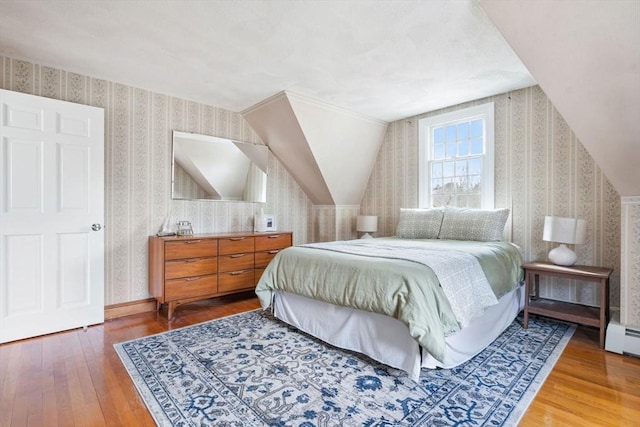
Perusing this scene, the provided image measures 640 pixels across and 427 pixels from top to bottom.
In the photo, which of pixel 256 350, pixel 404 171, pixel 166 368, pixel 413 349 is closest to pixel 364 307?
pixel 413 349

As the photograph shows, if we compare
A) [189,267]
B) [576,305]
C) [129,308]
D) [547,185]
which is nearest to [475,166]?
[547,185]

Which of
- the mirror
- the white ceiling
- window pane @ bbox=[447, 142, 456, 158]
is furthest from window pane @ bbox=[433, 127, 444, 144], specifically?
the mirror

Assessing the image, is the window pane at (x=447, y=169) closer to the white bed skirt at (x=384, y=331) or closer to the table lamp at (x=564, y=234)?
the table lamp at (x=564, y=234)

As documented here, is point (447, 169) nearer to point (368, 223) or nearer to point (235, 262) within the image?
point (368, 223)

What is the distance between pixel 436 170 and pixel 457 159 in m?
0.29

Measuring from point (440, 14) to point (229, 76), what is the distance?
193cm

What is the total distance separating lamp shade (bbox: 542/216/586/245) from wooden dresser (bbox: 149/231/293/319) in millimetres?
2870

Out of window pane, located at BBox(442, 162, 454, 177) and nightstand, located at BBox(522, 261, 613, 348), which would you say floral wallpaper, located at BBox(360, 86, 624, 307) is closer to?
nightstand, located at BBox(522, 261, 613, 348)

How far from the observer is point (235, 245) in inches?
142

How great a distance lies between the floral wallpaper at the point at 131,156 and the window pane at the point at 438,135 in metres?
2.80

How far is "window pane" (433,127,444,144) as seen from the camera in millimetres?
4148

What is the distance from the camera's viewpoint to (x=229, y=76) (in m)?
3.09

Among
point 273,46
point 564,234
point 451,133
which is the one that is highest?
point 273,46

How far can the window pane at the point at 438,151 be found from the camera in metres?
4.14
